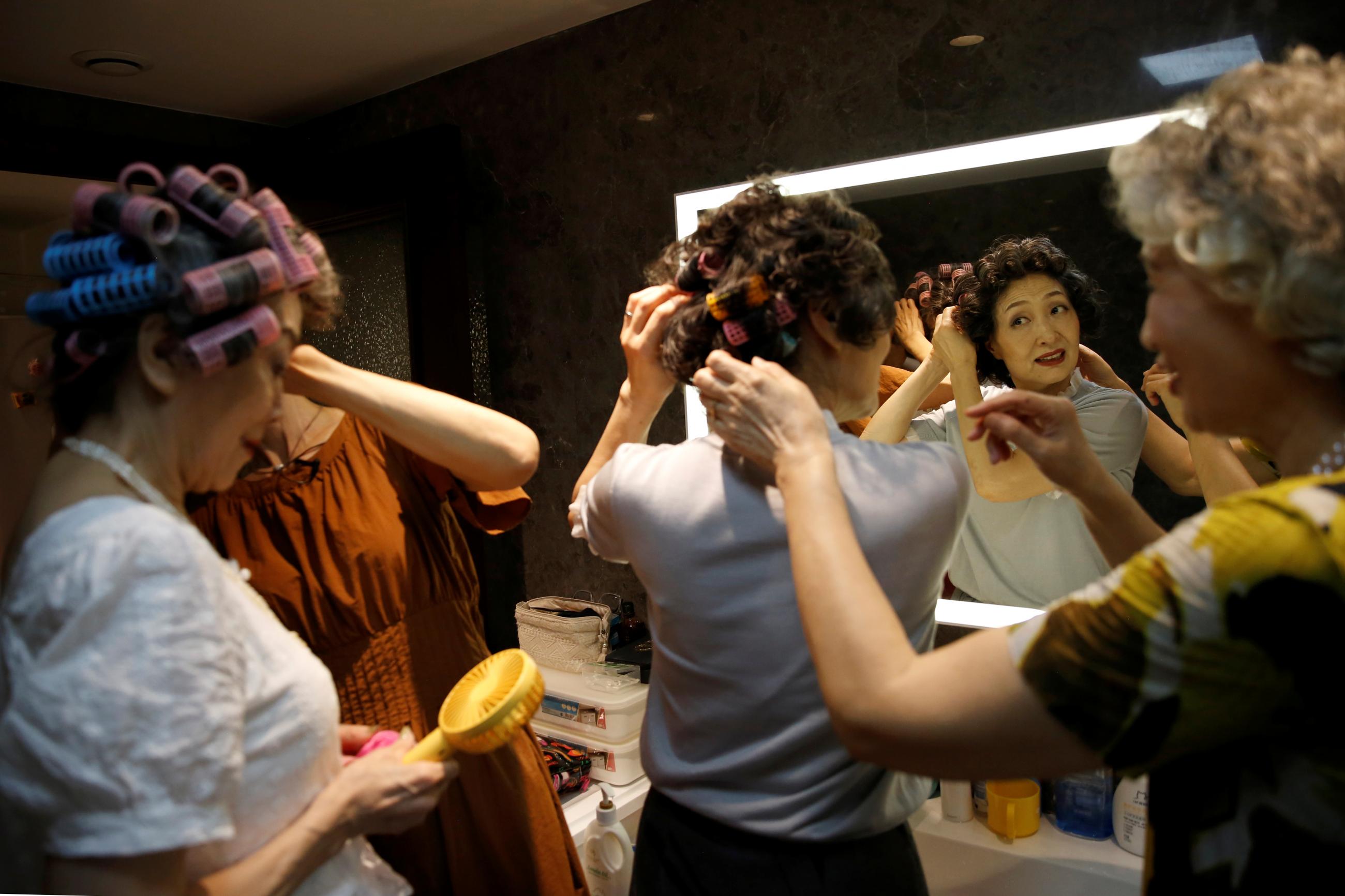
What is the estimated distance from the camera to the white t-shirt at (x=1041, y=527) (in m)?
1.35

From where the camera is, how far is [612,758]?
5.66 feet

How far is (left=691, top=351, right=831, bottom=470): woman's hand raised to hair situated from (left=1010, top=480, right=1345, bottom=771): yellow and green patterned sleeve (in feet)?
0.84

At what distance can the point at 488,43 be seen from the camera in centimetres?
205

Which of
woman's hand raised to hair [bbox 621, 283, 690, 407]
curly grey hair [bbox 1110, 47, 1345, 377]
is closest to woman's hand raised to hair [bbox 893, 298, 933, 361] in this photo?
woman's hand raised to hair [bbox 621, 283, 690, 407]

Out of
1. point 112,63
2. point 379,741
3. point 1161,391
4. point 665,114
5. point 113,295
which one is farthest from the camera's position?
point 112,63

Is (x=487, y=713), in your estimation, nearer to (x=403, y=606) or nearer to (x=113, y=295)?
(x=403, y=606)

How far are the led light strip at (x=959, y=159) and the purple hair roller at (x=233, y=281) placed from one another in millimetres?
902

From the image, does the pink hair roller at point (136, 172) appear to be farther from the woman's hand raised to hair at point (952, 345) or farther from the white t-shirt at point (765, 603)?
the woman's hand raised to hair at point (952, 345)

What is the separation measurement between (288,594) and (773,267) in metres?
0.64

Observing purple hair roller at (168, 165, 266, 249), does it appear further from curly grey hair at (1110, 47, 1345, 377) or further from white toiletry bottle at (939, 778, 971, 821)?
white toiletry bottle at (939, 778, 971, 821)

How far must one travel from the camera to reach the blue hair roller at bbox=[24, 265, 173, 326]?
0.66 metres

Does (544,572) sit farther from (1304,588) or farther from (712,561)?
(1304,588)

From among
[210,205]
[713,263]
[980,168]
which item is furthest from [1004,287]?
[210,205]

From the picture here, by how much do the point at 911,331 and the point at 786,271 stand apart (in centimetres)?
68
